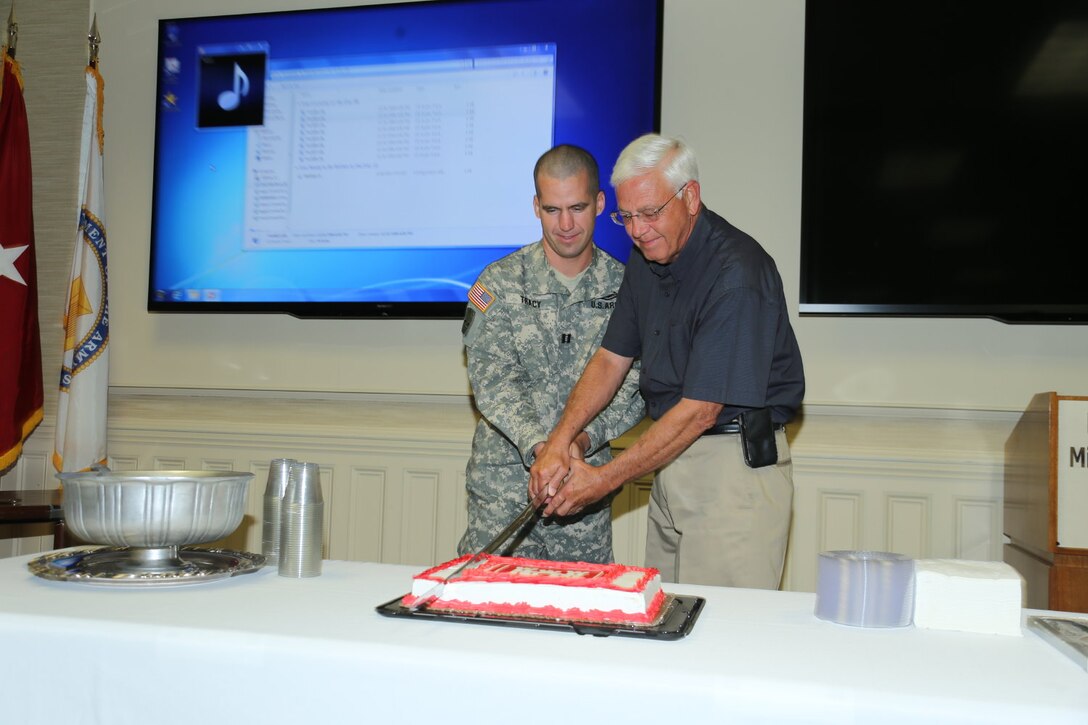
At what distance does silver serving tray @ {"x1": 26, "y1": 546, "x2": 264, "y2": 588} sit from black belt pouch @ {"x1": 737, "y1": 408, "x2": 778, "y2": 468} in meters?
0.95

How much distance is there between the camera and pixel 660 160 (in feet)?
6.23

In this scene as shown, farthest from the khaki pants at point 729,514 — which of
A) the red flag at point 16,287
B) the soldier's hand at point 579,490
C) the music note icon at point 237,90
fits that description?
the red flag at point 16,287

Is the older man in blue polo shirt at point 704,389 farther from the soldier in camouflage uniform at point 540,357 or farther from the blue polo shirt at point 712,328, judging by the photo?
the soldier in camouflage uniform at point 540,357

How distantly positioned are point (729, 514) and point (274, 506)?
0.92 metres

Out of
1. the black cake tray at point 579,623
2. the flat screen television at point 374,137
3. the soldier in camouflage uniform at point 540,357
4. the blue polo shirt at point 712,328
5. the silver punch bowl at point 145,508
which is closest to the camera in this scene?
the black cake tray at point 579,623

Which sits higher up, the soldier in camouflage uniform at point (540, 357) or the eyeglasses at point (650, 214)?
the eyeglasses at point (650, 214)

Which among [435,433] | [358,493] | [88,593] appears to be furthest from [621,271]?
[88,593]

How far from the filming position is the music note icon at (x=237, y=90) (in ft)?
10.7

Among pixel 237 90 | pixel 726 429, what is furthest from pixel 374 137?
pixel 726 429

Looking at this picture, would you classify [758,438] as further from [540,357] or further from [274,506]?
[274,506]

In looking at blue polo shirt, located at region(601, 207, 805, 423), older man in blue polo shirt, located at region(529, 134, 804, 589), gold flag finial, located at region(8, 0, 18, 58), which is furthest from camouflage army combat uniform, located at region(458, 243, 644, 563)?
gold flag finial, located at region(8, 0, 18, 58)

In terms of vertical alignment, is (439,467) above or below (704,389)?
below

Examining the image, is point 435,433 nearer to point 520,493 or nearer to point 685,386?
point 520,493

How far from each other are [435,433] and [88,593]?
1.90m
